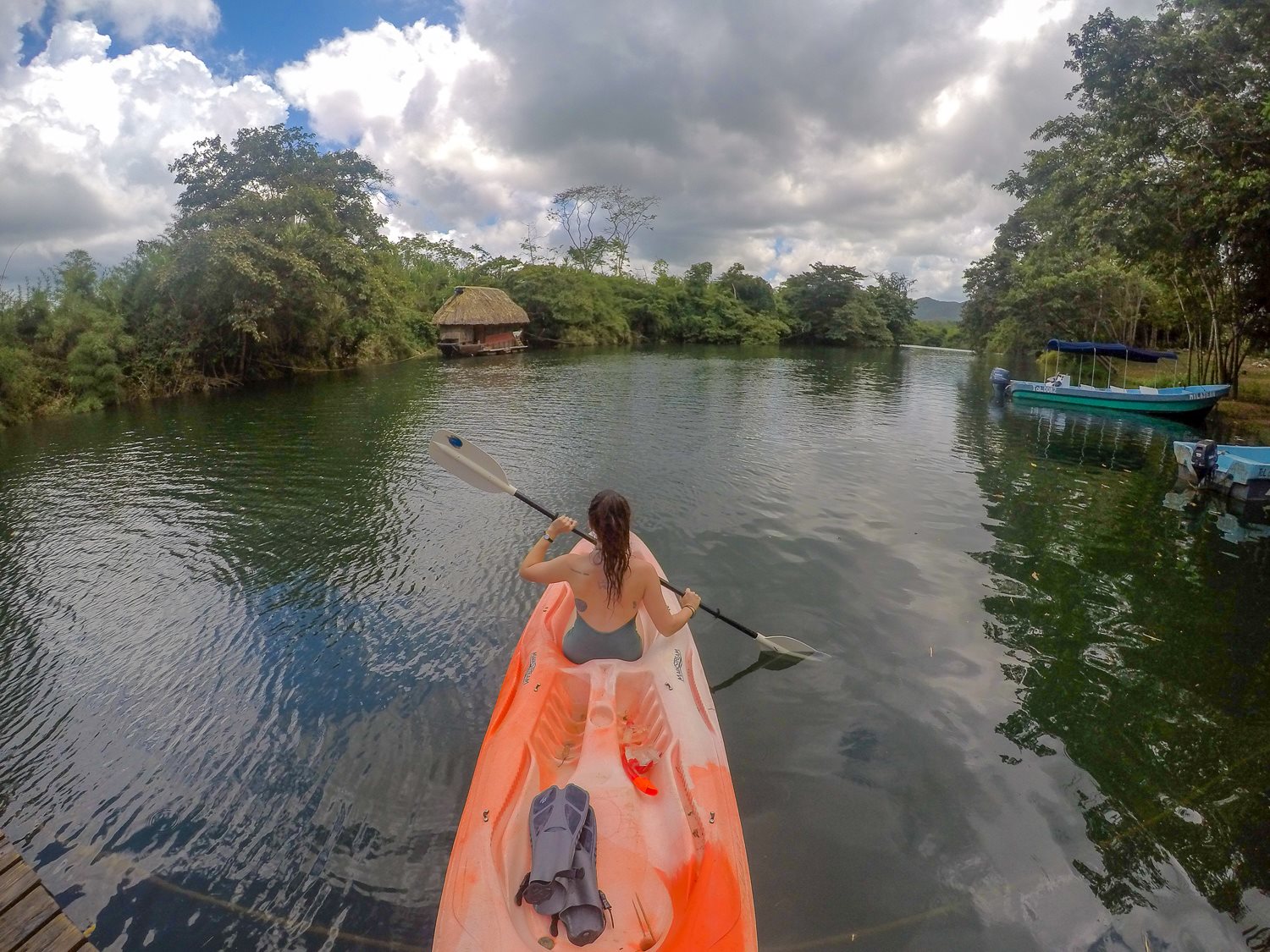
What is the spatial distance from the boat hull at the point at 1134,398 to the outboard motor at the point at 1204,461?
7.05 meters

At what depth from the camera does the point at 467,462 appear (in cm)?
538

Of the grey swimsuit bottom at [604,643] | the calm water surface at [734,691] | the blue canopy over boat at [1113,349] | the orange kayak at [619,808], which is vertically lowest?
the calm water surface at [734,691]

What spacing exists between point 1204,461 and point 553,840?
12192 millimetres

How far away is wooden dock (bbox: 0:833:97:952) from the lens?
7.21ft

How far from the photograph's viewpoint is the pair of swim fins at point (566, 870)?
2312 millimetres

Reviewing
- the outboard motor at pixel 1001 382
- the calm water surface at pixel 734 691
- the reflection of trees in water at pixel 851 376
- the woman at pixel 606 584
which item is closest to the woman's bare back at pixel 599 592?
the woman at pixel 606 584

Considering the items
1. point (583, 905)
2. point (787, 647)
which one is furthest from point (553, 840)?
point (787, 647)

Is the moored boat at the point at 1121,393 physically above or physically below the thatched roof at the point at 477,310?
below

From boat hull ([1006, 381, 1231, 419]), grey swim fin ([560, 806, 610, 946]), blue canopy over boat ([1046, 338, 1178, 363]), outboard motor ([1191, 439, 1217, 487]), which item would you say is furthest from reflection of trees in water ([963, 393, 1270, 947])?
blue canopy over boat ([1046, 338, 1178, 363])

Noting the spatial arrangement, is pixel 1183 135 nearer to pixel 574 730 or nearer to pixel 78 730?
pixel 574 730

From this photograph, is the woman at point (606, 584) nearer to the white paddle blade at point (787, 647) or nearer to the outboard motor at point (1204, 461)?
the white paddle blade at point (787, 647)

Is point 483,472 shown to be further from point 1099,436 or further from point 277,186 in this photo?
point 277,186

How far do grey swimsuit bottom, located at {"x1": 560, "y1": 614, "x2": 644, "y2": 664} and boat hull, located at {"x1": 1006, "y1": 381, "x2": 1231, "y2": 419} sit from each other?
1817 centimetres

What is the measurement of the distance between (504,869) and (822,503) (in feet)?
25.9
